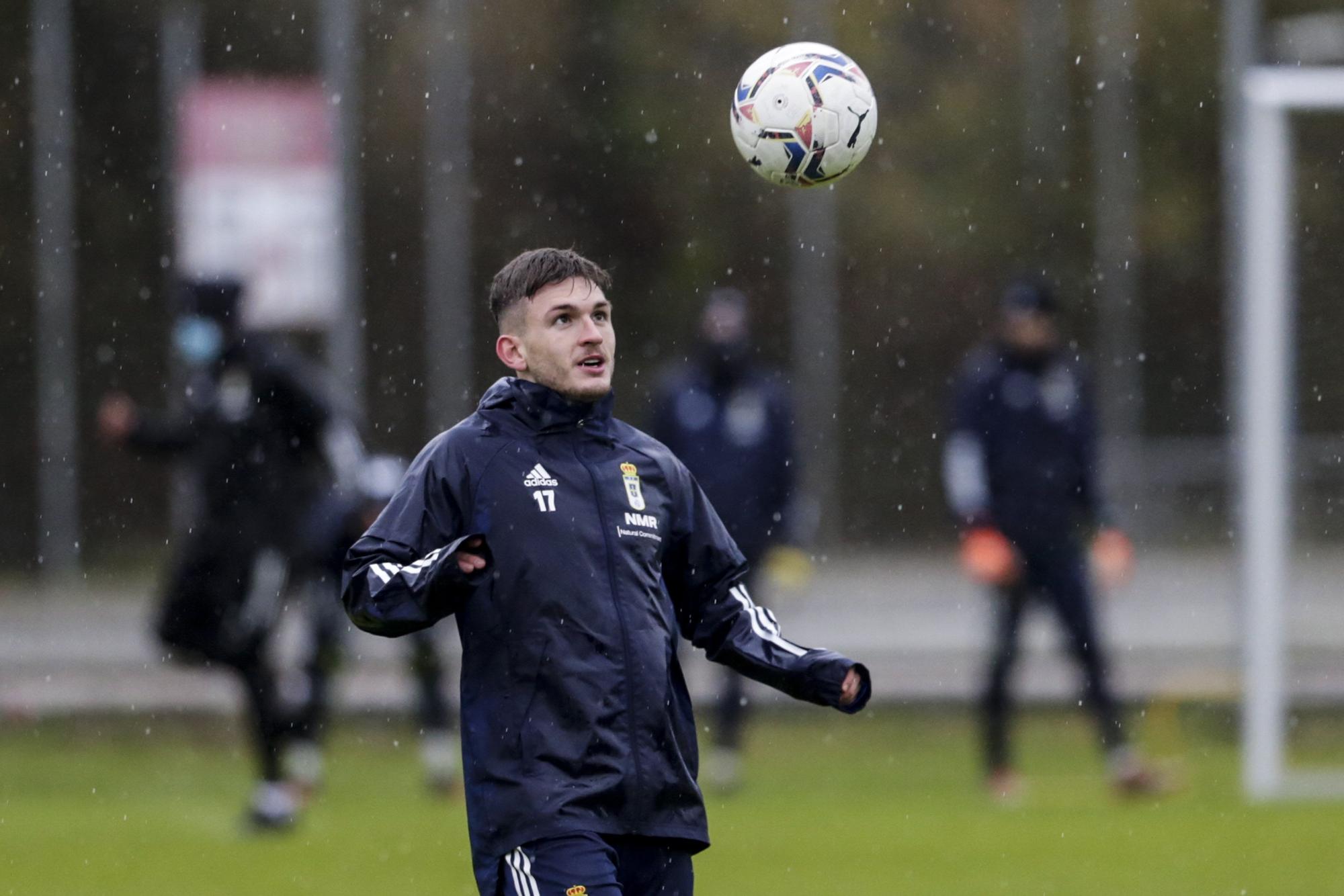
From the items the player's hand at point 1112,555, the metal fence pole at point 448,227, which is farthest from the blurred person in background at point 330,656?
the metal fence pole at point 448,227

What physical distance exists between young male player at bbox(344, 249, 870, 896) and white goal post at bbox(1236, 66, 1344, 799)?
218 inches

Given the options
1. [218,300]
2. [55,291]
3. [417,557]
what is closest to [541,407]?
[417,557]

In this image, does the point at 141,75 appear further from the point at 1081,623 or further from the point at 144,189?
the point at 1081,623

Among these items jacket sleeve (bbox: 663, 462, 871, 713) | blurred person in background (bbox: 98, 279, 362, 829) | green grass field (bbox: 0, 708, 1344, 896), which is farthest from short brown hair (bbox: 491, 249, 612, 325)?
blurred person in background (bbox: 98, 279, 362, 829)

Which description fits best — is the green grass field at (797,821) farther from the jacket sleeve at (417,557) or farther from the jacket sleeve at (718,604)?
the jacket sleeve at (417,557)

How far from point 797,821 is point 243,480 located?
9.24ft

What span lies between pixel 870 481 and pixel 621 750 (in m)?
13.2

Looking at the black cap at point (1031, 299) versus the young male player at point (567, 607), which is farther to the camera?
the black cap at point (1031, 299)

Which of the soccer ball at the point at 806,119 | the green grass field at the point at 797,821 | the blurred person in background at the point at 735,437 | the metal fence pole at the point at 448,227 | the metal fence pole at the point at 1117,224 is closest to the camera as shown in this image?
the soccer ball at the point at 806,119

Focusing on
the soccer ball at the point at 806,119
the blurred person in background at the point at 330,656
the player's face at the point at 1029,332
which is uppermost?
the soccer ball at the point at 806,119

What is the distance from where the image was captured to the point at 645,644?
4621 millimetres

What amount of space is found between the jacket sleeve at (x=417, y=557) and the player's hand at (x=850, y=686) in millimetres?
804

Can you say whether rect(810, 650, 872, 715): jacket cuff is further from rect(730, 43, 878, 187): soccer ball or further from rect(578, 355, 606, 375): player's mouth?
rect(730, 43, 878, 187): soccer ball

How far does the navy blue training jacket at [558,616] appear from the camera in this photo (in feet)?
14.8
